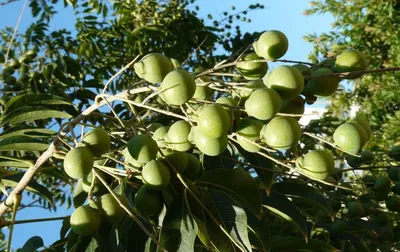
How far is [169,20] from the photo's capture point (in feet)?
13.2

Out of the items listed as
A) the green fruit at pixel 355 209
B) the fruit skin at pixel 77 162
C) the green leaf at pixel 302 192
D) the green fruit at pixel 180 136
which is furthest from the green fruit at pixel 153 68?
the green fruit at pixel 355 209

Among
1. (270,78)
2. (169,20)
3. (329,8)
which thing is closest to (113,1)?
(169,20)

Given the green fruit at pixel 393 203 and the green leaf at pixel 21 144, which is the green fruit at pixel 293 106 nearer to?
the green leaf at pixel 21 144

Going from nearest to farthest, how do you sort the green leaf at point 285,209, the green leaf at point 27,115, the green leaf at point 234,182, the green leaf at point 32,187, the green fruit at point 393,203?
the green leaf at point 234,182 → the green leaf at point 285,209 → the green leaf at point 27,115 → the green leaf at point 32,187 → the green fruit at point 393,203

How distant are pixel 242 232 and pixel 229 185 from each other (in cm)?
15

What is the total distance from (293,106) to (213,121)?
0.79 ft

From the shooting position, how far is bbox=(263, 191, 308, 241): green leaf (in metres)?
1.28

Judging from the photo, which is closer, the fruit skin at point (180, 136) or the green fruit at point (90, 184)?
the fruit skin at point (180, 136)

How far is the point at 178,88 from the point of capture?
98 cm

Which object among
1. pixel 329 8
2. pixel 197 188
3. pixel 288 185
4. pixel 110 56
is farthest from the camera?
pixel 329 8

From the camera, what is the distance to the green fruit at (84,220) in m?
1.08

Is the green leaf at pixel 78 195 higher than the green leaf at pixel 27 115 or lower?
lower

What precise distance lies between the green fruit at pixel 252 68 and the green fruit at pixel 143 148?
30cm

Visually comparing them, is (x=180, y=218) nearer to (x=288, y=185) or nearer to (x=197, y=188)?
(x=197, y=188)
